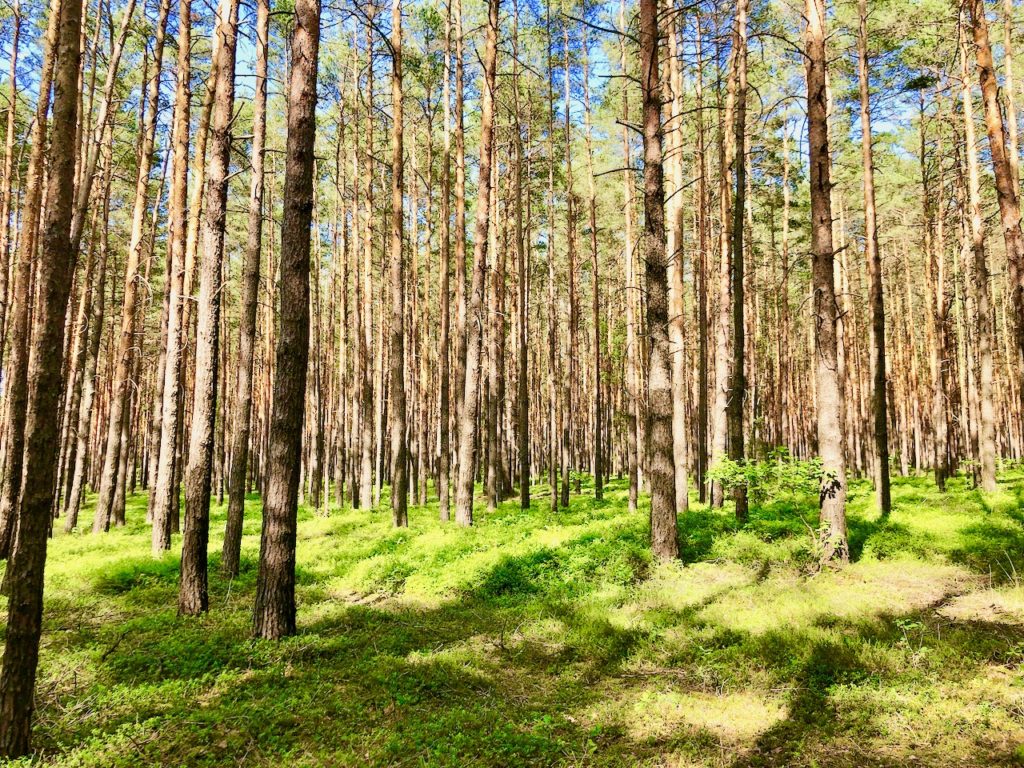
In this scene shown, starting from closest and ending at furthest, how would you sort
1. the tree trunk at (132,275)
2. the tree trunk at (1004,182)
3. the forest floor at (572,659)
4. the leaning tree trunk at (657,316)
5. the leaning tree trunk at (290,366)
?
the forest floor at (572,659) < the leaning tree trunk at (290,366) < the tree trunk at (1004,182) < the leaning tree trunk at (657,316) < the tree trunk at (132,275)

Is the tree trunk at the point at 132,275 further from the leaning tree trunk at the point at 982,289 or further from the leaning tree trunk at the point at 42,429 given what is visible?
the leaning tree trunk at the point at 982,289

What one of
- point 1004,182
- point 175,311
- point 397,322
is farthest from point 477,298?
point 1004,182

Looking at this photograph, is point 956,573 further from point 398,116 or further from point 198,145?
point 198,145

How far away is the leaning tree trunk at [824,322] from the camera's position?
27.3 ft

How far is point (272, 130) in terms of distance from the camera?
2245cm

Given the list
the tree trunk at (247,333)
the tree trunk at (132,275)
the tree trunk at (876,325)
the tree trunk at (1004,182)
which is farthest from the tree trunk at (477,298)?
the tree trunk at (1004,182)

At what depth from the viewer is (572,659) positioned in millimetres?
5996

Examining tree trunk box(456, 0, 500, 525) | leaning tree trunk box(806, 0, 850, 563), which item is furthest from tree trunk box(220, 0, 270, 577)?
leaning tree trunk box(806, 0, 850, 563)

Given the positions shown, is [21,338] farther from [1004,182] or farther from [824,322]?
[1004,182]

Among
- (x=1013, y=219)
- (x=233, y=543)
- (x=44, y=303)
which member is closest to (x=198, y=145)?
(x=233, y=543)

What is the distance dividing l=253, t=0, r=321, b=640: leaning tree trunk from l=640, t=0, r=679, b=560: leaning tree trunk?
4.99 m

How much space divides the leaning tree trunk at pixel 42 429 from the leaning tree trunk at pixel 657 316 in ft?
23.0

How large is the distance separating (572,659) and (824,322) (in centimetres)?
635

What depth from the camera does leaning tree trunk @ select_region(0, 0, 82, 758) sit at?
379 centimetres
